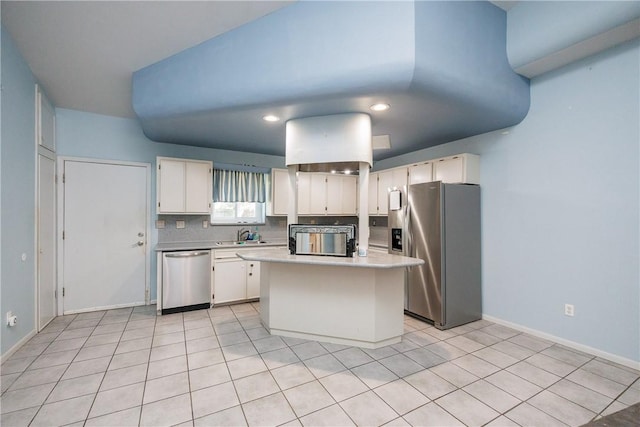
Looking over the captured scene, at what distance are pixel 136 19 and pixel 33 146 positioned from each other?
77.5 inches

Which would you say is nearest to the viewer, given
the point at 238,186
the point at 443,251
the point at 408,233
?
the point at 443,251

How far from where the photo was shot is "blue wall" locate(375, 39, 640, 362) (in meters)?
2.50

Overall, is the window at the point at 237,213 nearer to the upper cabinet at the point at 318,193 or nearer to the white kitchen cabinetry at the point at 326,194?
the upper cabinet at the point at 318,193

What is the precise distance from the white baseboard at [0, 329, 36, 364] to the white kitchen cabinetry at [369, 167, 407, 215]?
15.1 feet

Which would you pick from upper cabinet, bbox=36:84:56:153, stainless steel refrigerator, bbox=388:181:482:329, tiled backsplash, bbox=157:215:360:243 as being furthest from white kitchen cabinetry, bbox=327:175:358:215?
upper cabinet, bbox=36:84:56:153

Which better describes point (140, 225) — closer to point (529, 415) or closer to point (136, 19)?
point (136, 19)

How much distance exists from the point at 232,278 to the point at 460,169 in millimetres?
3472

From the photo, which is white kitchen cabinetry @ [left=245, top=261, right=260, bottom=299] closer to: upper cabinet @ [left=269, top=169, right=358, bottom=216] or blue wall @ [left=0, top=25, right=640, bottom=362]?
upper cabinet @ [left=269, top=169, right=358, bottom=216]

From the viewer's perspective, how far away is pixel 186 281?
385cm

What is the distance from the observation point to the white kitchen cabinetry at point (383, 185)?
14.6ft

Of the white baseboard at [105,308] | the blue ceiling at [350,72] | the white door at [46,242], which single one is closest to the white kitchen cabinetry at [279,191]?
the blue ceiling at [350,72]

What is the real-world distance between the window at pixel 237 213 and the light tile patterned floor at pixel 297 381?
1.95 m

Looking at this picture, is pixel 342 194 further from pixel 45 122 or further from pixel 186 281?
pixel 45 122

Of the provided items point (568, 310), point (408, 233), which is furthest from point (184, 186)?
point (568, 310)
